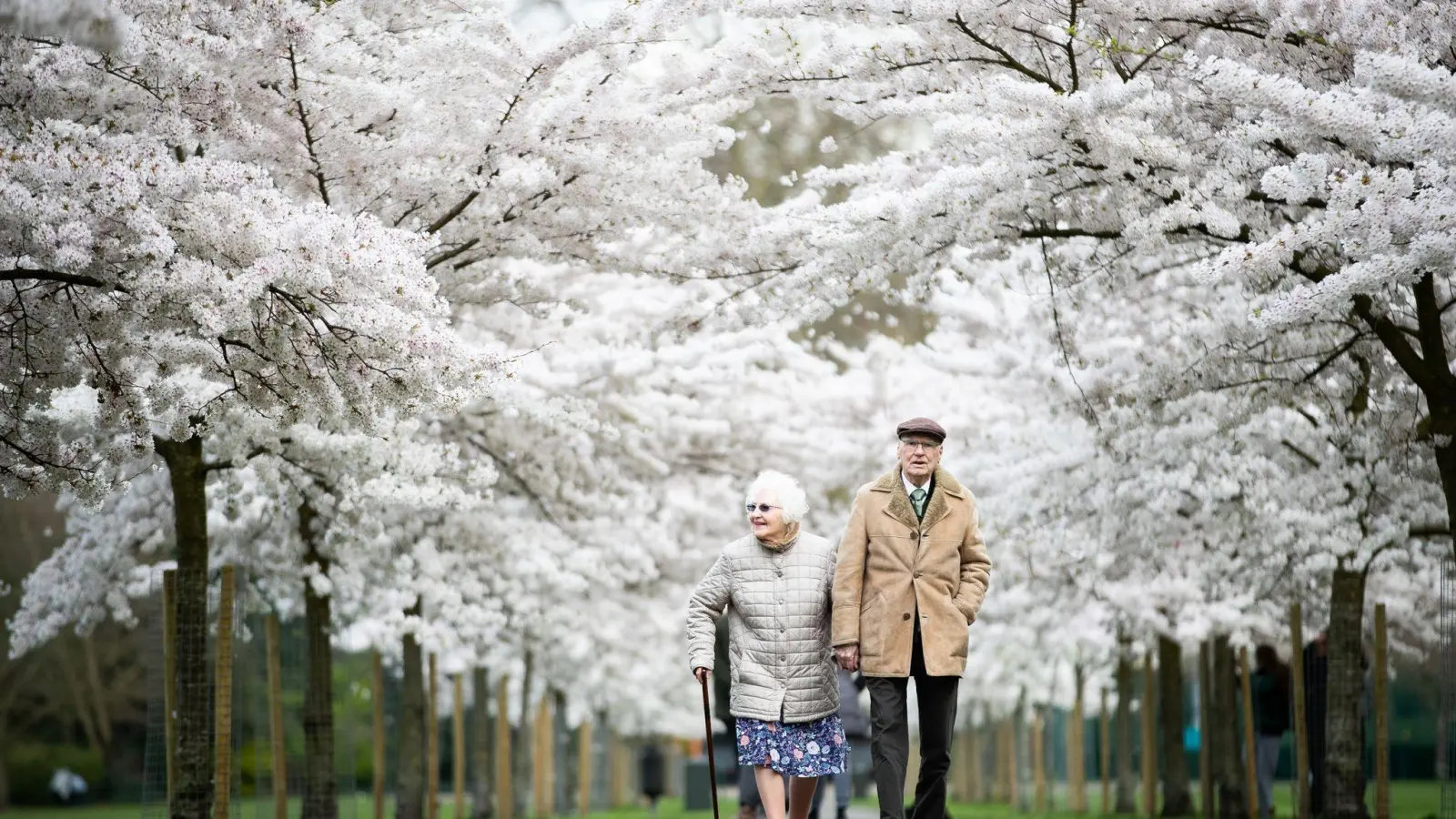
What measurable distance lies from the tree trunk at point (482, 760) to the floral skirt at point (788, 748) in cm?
1440

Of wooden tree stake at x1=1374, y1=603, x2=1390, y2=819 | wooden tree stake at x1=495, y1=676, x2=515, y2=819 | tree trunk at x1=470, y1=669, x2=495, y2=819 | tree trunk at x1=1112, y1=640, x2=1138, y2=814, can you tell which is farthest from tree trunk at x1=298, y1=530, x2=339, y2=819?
tree trunk at x1=1112, y1=640, x2=1138, y2=814

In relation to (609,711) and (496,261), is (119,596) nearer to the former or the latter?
(496,261)

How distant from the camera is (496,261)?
44.2 ft

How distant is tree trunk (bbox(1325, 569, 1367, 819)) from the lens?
15.0 meters

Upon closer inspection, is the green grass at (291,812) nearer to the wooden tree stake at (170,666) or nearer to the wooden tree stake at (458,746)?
the wooden tree stake at (170,666)

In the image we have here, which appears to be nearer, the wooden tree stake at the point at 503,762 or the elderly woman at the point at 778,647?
the elderly woman at the point at 778,647

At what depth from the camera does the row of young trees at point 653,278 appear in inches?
338

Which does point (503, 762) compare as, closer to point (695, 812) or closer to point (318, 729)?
point (695, 812)

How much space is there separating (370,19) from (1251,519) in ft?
27.4

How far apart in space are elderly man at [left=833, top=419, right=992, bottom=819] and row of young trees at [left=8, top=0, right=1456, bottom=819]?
1771mm

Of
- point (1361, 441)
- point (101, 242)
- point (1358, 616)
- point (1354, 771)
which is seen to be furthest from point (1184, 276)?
point (101, 242)

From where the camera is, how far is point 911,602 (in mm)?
8648

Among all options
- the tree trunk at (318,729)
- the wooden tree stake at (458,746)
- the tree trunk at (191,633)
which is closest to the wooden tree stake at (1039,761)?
the wooden tree stake at (458,746)

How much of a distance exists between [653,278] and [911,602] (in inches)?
194
